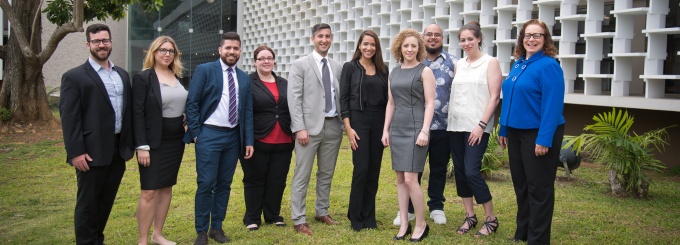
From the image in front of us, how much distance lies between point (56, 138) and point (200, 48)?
8658 mm

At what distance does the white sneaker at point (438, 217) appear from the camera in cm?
604

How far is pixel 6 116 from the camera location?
45.9ft

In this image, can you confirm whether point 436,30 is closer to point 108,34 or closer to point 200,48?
point 108,34

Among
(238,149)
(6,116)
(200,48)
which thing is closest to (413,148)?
(238,149)

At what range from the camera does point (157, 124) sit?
4820 millimetres

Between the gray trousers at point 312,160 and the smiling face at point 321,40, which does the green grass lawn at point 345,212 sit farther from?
the smiling face at point 321,40

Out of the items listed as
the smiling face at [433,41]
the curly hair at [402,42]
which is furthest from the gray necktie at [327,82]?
the smiling face at [433,41]

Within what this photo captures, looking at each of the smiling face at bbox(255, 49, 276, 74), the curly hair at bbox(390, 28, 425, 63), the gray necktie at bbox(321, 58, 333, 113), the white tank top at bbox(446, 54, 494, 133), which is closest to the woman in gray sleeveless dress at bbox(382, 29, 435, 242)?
the curly hair at bbox(390, 28, 425, 63)

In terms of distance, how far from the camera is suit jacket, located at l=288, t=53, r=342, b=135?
18.5 ft

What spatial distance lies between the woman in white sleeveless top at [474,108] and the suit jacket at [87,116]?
2723 millimetres

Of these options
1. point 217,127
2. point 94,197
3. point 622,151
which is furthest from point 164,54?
point 622,151

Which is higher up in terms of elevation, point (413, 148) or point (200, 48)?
point (200, 48)

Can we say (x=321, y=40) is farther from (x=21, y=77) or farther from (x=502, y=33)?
(x=21, y=77)

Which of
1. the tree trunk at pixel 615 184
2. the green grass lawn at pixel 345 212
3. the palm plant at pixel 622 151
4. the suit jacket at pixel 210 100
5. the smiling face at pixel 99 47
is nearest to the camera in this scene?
the smiling face at pixel 99 47
